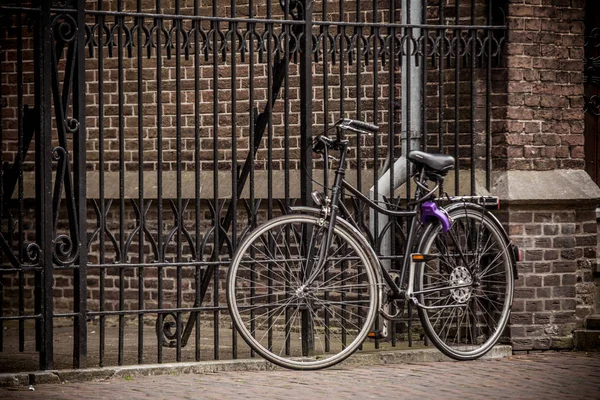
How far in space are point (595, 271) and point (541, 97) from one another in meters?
1.31

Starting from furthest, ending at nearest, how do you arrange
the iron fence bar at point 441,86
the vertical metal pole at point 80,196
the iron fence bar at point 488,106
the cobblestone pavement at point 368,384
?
1. the iron fence bar at point 488,106
2. the iron fence bar at point 441,86
3. the vertical metal pole at point 80,196
4. the cobblestone pavement at point 368,384

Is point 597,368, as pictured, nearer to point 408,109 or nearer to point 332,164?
point 408,109

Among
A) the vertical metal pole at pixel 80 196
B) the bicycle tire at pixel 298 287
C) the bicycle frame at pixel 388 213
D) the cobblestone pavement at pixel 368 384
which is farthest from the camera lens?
the bicycle frame at pixel 388 213

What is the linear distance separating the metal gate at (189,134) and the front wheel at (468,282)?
1.09 feet

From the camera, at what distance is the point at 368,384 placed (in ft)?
21.9

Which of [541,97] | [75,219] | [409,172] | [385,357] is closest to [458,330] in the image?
[385,357]

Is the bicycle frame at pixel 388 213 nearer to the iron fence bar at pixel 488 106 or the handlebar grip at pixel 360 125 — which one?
the handlebar grip at pixel 360 125

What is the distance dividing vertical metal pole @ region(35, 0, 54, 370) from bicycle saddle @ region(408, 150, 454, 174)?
2149 millimetres

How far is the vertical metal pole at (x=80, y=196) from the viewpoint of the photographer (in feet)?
23.0

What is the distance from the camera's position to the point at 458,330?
25.9ft

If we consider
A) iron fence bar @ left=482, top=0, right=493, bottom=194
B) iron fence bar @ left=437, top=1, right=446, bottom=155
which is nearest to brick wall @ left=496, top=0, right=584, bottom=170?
iron fence bar @ left=482, top=0, right=493, bottom=194

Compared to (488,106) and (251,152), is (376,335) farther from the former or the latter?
(488,106)

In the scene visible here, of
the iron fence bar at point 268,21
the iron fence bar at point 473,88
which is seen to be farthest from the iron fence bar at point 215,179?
the iron fence bar at point 473,88

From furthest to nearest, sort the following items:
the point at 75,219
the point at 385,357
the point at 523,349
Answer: the point at 523,349 → the point at 385,357 → the point at 75,219
